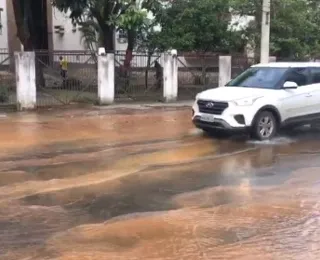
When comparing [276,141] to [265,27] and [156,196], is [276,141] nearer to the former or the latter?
[156,196]

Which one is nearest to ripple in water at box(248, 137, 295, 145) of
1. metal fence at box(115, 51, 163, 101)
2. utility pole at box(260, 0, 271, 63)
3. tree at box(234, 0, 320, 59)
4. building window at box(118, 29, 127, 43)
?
utility pole at box(260, 0, 271, 63)

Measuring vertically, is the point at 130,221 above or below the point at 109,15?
below

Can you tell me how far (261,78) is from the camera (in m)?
12.6

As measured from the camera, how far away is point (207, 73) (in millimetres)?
21406

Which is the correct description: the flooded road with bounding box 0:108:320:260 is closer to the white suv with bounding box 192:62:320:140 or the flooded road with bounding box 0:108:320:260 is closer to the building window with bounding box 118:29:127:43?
the white suv with bounding box 192:62:320:140

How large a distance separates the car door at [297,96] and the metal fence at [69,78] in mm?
7866

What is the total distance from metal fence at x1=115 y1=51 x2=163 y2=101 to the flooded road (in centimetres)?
680

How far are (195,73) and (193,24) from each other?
2.08 metres

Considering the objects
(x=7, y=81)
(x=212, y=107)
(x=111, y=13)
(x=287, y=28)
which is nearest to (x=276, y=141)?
(x=212, y=107)

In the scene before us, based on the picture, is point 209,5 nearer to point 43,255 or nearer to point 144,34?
point 144,34

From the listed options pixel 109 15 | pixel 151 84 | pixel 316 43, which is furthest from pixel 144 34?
pixel 316 43

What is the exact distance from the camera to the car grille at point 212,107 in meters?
11.5

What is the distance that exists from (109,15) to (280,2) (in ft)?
25.4

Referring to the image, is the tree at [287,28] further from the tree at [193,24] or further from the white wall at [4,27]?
the white wall at [4,27]
